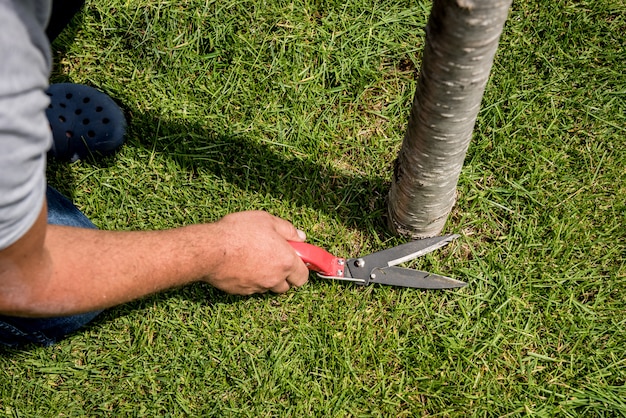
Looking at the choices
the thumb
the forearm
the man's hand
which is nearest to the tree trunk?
the thumb

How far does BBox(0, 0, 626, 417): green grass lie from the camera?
2805 millimetres

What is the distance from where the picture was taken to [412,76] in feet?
10.6

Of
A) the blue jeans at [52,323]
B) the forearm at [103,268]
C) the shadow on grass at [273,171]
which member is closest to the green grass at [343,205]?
the shadow on grass at [273,171]

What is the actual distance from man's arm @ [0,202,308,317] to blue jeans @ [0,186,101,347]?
840 millimetres

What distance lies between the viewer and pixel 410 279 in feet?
9.30

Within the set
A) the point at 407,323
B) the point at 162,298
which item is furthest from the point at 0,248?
the point at 407,323

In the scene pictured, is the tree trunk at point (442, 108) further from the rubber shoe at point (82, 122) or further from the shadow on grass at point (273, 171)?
the rubber shoe at point (82, 122)

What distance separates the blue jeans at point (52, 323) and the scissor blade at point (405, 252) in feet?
4.48

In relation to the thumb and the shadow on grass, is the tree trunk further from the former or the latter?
the thumb

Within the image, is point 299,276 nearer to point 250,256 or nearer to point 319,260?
point 319,260

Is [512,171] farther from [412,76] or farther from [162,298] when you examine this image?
[162,298]

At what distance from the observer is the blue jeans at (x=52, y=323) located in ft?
8.93

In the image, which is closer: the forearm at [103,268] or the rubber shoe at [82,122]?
the forearm at [103,268]

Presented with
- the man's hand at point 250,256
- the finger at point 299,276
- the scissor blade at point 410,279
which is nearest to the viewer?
the man's hand at point 250,256
